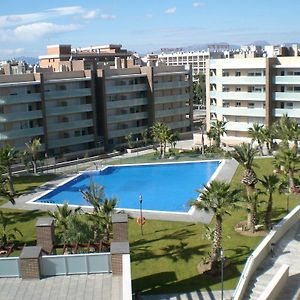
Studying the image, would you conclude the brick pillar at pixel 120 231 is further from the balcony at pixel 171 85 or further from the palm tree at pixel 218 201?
the balcony at pixel 171 85

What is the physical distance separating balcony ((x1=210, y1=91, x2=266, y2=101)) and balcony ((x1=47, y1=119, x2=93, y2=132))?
1811 centimetres

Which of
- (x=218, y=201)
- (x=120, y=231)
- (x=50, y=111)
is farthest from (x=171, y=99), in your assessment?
(x=120, y=231)

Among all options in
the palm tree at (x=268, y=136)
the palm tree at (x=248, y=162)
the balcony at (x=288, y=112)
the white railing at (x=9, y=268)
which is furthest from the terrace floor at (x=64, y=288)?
the balcony at (x=288, y=112)

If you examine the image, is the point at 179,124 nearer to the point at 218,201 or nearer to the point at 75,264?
the point at 218,201

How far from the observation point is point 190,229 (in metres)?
33.5

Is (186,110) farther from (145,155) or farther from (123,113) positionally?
(145,155)

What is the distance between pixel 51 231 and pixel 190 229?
16.5 m

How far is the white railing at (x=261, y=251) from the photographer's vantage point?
23047 mm

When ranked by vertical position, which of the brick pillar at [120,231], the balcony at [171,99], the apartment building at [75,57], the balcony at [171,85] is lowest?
the brick pillar at [120,231]

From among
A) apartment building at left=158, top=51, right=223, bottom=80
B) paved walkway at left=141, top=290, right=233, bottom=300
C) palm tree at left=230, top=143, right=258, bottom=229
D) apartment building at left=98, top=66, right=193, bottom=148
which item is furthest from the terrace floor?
apartment building at left=158, top=51, right=223, bottom=80

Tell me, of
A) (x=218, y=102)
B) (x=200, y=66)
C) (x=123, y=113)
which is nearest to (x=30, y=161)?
(x=123, y=113)

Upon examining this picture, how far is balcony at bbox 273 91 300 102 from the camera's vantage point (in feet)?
200

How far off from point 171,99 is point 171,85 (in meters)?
2.13

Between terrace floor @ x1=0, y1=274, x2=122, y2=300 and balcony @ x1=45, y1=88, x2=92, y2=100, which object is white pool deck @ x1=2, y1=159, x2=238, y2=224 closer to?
balcony @ x1=45, y1=88, x2=92, y2=100
